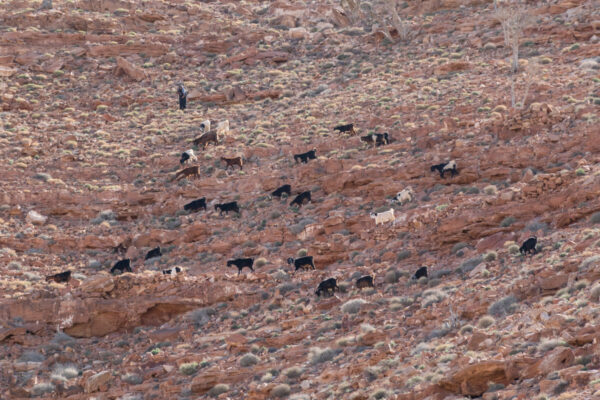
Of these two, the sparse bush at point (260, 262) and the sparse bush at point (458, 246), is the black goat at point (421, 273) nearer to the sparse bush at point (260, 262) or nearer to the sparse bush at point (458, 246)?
the sparse bush at point (458, 246)

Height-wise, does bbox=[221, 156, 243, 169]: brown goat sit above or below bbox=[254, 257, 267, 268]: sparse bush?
above

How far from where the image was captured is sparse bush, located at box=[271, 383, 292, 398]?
17.4 metres

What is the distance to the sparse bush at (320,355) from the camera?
60.9 feet

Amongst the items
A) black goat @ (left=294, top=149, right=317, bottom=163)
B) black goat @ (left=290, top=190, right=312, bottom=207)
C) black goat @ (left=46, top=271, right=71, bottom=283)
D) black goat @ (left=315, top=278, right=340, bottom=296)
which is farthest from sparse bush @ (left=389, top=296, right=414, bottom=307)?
black goat @ (left=294, top=149, right=317, bottom=163)

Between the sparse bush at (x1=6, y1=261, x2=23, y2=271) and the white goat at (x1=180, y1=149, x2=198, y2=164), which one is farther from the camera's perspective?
the white goat at (x1=180, y1=149, x2=198, y2=164)

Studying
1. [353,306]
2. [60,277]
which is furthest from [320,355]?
[60,277]

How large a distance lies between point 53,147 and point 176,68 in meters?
11.2

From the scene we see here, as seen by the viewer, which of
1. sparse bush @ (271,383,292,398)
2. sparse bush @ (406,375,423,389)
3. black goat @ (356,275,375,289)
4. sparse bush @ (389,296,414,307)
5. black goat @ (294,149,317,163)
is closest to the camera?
sparse bush @ (406,375,423,389)

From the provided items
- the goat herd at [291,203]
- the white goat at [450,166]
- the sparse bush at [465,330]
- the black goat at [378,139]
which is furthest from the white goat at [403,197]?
the sparse bush at [465,330]

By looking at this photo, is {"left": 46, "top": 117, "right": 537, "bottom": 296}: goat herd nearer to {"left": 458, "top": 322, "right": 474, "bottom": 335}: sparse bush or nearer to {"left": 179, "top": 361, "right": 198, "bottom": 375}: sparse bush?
{"left": 179, "top": 361, "right": 198, "bottom": 375}: sparse bush

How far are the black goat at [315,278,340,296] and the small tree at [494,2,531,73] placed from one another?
17.7m

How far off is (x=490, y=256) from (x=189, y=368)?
7778 millimetres

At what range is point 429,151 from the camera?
3025cm

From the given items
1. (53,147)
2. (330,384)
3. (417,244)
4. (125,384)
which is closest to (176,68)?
(53,147)
